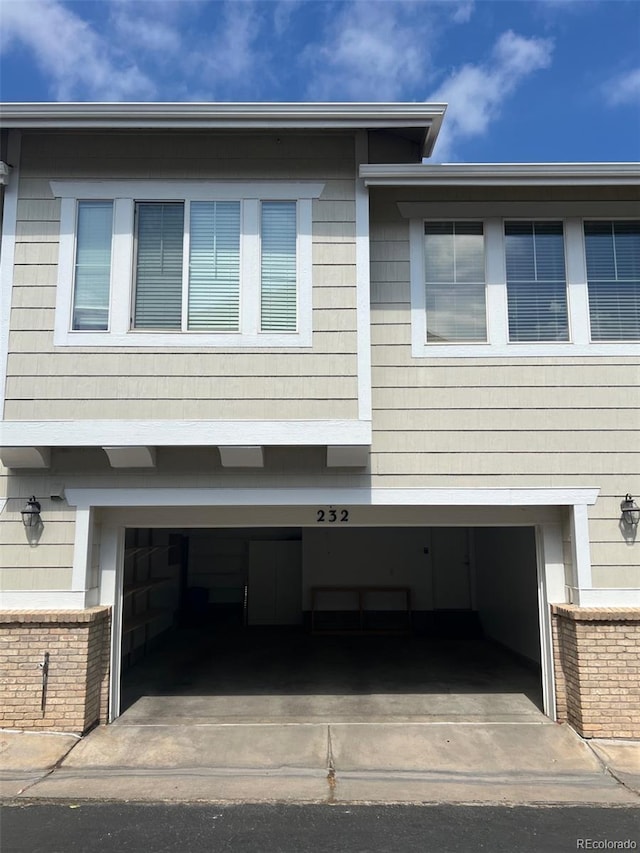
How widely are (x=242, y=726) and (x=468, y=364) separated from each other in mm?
4424

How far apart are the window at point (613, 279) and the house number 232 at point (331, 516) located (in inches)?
128

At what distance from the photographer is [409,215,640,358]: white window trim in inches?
258

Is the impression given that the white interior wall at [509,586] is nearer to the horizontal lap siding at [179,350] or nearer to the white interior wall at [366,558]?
the white interior wall at [366,558]

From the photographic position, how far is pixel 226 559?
46.7 ft

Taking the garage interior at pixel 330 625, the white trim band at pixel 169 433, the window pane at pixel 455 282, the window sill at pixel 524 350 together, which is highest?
the window pane at pixel 455 282

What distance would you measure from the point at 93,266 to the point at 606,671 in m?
6.46


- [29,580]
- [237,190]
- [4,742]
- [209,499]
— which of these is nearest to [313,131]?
[237,190]

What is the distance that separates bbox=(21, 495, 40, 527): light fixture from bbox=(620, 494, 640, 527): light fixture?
5.85 m

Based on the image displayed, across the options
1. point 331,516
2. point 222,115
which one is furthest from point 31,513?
point 222,115

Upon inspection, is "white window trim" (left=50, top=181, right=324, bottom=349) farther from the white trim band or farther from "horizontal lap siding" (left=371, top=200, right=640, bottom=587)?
"horizontal lap siding" (left=371, top=200, right=640, bottom=587)

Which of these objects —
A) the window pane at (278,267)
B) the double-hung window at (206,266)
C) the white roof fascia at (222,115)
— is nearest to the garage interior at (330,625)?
the double-hung window at (206,266)

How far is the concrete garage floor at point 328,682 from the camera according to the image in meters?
6.75

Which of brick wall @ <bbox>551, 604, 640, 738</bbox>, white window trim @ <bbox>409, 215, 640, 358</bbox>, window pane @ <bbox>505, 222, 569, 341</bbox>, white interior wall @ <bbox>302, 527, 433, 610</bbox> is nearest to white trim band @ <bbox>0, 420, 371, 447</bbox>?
white window trim @ <bbox>409, 215, 640, 358</bbox>

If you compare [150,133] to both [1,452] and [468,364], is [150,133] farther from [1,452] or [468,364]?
[468,364]
